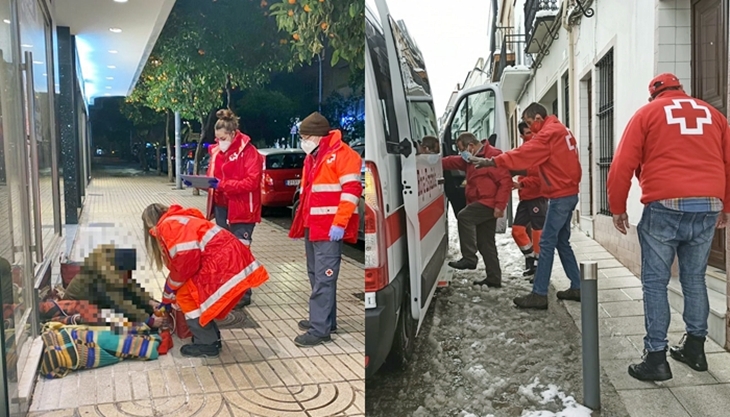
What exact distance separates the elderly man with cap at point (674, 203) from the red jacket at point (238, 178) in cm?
118

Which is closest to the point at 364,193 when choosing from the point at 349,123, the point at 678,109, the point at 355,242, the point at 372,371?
the point at 349,123

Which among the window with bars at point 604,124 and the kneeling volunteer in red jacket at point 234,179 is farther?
the window with bars at point 604,124

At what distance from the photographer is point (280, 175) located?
2.06m

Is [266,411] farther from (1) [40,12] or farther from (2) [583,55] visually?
(2) [583,55]

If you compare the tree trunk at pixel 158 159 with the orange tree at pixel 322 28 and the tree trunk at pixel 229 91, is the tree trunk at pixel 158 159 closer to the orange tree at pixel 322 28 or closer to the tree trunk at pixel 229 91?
the tree trunk at pixel 229 91

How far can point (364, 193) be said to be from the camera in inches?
70.1

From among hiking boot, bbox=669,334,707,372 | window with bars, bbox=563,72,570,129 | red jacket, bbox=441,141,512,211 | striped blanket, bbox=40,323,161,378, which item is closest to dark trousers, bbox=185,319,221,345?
striped blanket, bbox=40,323,161,378

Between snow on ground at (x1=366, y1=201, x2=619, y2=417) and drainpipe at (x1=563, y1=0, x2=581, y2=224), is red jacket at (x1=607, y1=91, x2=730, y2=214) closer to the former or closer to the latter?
drainpipe at (x1=563, y1=0, x2=581, y2=224)

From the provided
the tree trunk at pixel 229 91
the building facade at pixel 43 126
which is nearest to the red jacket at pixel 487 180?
the tree trunk at pixel 229 91

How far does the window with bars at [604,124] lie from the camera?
204 centimetres

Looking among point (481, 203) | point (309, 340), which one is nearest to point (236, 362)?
point (309, 340)

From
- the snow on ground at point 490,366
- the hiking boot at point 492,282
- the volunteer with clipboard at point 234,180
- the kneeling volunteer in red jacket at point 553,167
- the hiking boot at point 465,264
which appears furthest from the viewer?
the hiking boot at point 465,264

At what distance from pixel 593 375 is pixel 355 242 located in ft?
3.06

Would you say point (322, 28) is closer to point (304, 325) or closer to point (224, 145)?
point (224, 145)
